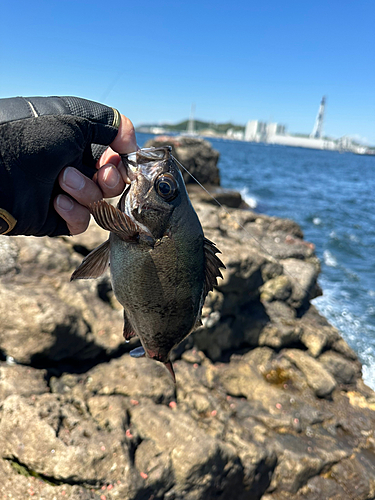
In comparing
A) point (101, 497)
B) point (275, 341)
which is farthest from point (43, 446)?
point (275, 341)

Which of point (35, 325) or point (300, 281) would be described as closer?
point (35, 325)

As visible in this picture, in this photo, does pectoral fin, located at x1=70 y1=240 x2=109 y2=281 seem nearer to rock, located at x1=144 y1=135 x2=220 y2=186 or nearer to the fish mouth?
the fish mouth

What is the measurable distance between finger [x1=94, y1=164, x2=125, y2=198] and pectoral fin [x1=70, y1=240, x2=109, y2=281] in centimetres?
44

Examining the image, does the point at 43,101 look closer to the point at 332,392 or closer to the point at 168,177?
the point at 168,177

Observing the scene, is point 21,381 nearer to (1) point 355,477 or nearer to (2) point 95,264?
(2) point 95,264

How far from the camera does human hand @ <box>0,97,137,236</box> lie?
7.82 feet

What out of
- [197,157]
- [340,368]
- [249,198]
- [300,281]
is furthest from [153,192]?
[249,198]

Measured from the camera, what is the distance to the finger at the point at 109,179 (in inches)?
107

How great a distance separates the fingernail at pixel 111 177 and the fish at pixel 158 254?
155 millimetres

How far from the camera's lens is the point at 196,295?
260 cm

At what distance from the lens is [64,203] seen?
284cm

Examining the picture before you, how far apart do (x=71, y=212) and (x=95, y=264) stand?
55cm

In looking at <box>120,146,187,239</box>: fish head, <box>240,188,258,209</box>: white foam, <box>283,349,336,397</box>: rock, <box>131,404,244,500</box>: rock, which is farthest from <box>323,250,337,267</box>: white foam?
<box>120,146,187,239</box>: fish head

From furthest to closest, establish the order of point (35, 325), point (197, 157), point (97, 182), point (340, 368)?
point (197, 157) < point (340, 368) < point (35, 325) < point (97, 182)
